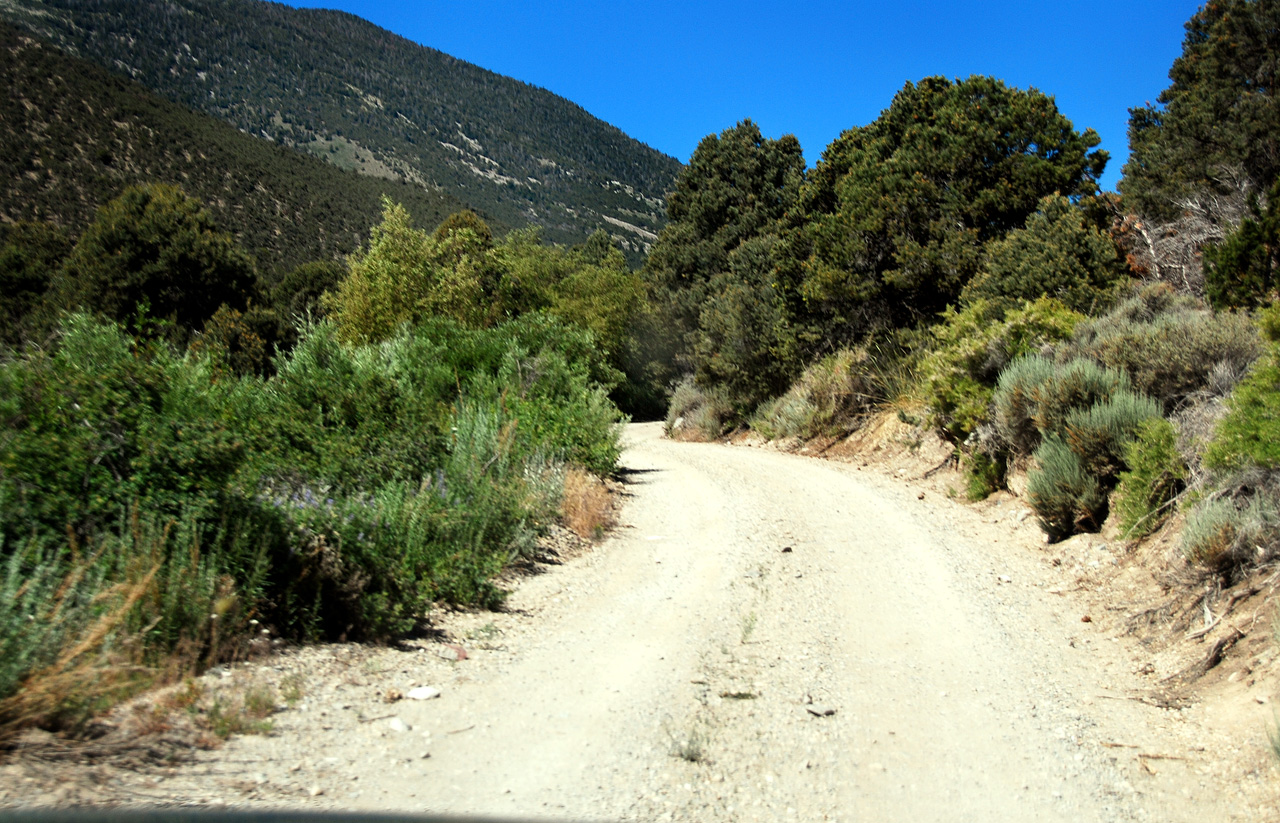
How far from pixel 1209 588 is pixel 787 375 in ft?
63.4

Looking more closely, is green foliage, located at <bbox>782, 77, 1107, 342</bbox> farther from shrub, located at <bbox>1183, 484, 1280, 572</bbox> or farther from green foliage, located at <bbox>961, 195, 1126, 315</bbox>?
shrub, located at <bbox>1183, 484, 1280, 572</bbox>

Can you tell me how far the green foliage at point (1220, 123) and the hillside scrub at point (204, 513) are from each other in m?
18.0

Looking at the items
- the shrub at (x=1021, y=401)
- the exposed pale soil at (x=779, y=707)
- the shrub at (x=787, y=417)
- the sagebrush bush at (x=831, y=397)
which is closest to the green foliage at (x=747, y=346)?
the shrub at (x=787, y=417)

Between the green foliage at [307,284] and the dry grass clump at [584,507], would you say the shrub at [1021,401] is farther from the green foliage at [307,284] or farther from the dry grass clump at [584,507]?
the green foliage at [307,284]

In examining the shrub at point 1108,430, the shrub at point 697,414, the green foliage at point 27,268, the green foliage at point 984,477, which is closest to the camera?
the shrub at point 1108,430

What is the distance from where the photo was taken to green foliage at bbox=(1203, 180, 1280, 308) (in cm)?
1173

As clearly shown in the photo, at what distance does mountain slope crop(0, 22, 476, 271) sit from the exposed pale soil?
58.6 m

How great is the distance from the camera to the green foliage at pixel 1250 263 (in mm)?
11734

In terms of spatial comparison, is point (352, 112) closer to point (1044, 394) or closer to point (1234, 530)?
point (1044, 394)

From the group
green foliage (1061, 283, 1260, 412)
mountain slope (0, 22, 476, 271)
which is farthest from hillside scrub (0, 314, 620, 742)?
mountain slope (0, 22, 476, 271)

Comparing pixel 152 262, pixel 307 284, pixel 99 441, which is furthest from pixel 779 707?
pixel 307 284

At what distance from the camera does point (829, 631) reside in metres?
6.58

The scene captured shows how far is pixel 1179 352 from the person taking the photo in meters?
9.13

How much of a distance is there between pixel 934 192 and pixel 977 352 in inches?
296
